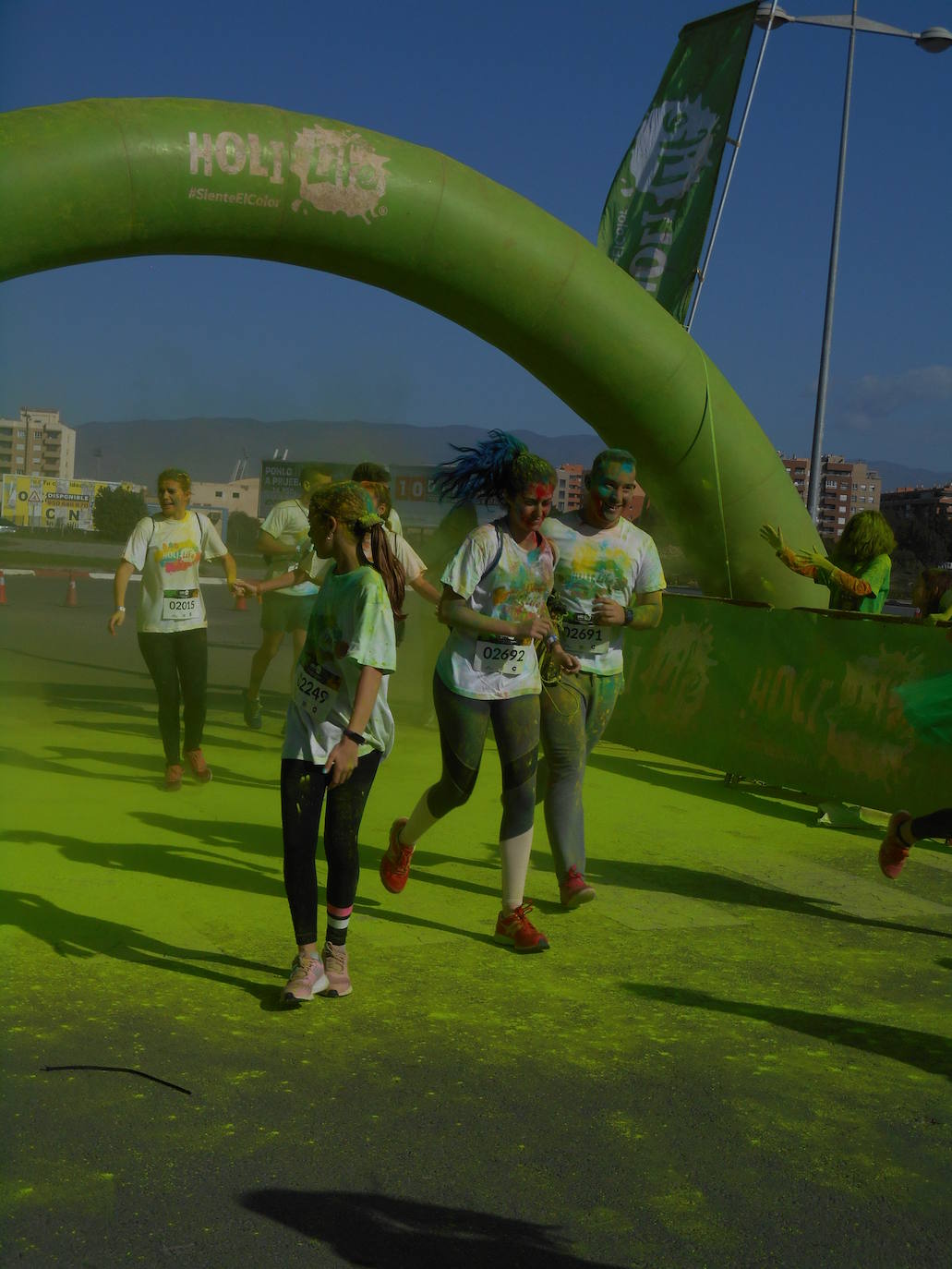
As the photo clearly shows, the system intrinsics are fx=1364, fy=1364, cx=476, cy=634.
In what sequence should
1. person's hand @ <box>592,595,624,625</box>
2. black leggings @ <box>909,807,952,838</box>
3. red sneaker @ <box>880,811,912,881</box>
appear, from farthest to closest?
1. red sneaker @ <box>880,811,912,881</box>
2. person's hand @ <box>592,595,624,625</box>
3. black leggings @ <box>909,807,952,838</box>

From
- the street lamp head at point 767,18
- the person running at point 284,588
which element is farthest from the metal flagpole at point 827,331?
the person running at point 284,588

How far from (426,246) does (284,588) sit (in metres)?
2.42

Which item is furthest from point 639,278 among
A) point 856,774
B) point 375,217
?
point 856,774

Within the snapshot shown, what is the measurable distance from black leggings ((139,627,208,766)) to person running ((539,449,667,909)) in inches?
114

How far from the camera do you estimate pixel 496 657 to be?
5301 millimetres

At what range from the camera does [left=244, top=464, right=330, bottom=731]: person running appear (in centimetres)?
912

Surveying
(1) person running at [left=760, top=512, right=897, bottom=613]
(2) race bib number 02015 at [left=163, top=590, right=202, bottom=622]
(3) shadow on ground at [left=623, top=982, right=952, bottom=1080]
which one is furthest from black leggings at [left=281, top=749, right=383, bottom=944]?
(1) person running at [left=760, top=512, right=897, bottom=613]

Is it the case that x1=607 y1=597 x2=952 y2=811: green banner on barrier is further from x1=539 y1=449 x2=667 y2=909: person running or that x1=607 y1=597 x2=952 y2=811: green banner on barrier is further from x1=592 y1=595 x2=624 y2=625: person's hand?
x1=592 y1=595 x2=624 y2=625: person's hand

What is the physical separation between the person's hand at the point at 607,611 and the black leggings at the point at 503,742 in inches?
21.3

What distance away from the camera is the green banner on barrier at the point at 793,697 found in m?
8.01

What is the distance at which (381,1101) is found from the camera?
146 inches

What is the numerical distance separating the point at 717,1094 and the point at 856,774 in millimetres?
4588

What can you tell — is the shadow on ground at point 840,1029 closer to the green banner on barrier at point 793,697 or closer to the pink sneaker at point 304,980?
the pink sneaker at point 304,980

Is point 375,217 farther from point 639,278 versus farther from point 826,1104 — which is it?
point 826,1104
